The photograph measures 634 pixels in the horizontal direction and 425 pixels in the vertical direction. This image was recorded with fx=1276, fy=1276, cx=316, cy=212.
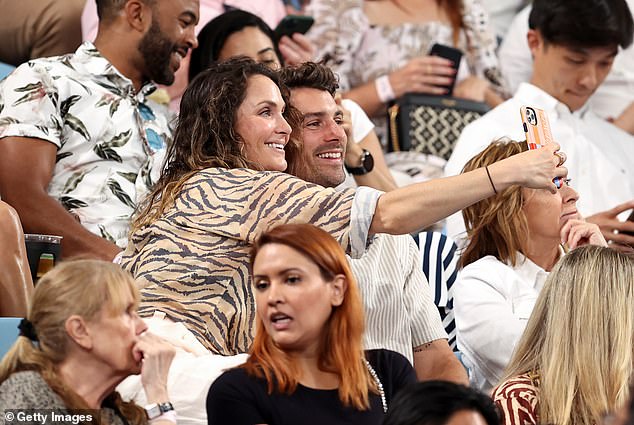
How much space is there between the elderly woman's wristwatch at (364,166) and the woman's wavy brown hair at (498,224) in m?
0.58

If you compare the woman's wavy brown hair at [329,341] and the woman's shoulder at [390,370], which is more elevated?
the woman's wavy brown hair at [329,341]

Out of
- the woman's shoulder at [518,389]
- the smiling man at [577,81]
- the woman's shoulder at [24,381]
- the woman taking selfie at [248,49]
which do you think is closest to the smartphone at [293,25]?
the woman taking selfie at [248,49]

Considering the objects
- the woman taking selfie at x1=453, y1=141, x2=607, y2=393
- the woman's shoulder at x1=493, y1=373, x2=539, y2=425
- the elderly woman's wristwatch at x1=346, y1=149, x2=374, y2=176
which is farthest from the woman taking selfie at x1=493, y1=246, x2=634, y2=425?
the elderly woman's wristwatch at x1=346, y1=149, x2=374, y2=176

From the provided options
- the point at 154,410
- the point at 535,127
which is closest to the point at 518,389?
the point at 535,127

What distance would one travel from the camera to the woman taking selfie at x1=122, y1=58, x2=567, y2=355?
8.81 ft

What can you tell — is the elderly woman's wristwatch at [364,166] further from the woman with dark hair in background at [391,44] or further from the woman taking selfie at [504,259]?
the woman with dark hair in background at [391,44]

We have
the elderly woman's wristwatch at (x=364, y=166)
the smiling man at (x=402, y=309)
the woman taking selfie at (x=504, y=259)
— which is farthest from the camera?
the elderly woman's wristwatch at (x=364, y=166)

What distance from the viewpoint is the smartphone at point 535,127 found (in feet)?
9.44

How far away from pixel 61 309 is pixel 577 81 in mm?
3136

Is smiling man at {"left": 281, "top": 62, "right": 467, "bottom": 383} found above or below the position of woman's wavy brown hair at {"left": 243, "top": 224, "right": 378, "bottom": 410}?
below

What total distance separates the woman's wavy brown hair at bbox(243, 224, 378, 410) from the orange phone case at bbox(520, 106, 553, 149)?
61 centimetres

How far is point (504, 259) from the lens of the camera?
11.7ft

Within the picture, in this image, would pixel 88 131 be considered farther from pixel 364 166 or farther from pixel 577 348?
pixel 577 348

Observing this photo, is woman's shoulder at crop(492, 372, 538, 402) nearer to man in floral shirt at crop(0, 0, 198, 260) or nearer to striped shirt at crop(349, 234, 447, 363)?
striped shirt at crop(349, 234, 447, 363)
